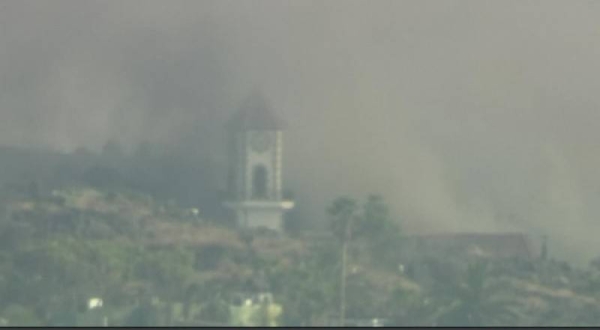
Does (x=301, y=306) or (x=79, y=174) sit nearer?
(x=301, y=306)

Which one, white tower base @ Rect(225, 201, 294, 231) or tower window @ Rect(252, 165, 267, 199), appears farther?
tower window @ Rect(252, 165, 267, 199)

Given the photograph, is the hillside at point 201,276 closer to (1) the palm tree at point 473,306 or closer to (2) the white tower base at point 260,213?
(1) the palm tree at point 473,306

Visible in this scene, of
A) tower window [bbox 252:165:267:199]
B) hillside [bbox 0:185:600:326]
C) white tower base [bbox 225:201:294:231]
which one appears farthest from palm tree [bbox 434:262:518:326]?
tower window [bbox 252:165:267:199]

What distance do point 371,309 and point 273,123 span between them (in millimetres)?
4820

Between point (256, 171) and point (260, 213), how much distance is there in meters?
0.54

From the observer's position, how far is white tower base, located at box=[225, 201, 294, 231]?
52812mm

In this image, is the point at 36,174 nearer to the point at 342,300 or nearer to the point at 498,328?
the point at 342,300

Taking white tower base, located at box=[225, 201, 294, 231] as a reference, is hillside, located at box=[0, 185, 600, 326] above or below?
below

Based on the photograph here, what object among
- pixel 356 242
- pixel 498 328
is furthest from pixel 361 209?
pixel 498 328

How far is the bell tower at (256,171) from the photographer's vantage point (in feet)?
174

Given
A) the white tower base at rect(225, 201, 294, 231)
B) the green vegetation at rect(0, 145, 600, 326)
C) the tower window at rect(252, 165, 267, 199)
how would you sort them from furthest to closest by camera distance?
1. the tower window at rect(252, 165, 267, 199)
2. the white tower base at rect(225, 201, 294, 231)
3. the green vegetation at rect(0, 145, 600, 326)

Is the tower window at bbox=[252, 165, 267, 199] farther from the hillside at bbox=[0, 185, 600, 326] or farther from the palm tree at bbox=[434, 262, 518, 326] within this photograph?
the palm tree at bbox=[434, 262, 518, 326]

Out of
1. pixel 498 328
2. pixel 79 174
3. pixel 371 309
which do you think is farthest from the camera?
pixel 79 174

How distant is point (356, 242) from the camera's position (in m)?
51.4
